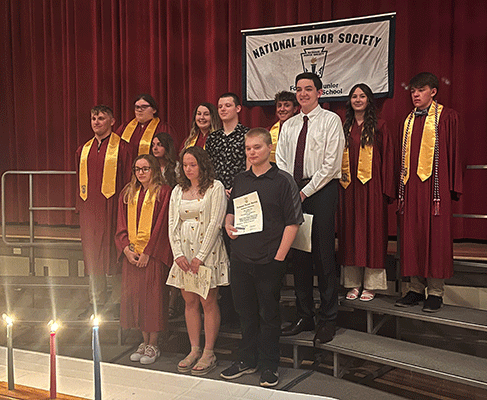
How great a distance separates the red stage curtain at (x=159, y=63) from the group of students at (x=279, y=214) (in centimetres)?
157

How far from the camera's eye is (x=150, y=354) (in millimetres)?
3691

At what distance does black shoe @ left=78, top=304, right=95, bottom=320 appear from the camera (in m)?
4.14

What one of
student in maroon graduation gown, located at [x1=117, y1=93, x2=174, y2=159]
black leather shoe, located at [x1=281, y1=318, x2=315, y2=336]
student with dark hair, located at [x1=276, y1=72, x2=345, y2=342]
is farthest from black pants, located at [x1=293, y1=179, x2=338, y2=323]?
student in maroon graduation gown, located at [x1=117, y1=93, x2=174, y2=159]

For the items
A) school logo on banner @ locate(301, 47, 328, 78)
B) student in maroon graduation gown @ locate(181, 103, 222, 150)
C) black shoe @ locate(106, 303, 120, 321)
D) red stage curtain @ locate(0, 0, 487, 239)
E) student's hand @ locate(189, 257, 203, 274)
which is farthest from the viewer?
school logo on banner @ locate(301, 47, 328, 78)

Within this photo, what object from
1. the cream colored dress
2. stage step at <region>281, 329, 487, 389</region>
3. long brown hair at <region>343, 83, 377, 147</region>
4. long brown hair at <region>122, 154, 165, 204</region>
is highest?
long brown hair at <region>343, 83, 377, 147</region>

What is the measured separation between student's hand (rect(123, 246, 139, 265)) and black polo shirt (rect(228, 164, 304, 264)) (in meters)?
0.94

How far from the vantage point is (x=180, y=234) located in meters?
3.46

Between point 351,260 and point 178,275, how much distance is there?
3.83 feet

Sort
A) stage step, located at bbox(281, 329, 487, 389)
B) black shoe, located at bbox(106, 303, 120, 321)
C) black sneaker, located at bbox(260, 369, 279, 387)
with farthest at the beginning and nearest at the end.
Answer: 1. black shoe, located at bbox(106, 303, 120, 321)
2. black sneaker, located at bbox(260, 369, 279, 387)
3. stage step, located at bbox(281, 329, 487, 389)

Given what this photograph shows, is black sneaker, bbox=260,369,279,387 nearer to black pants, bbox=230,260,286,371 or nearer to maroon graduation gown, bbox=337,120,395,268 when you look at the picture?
black pants, bbox=230,260,286,371

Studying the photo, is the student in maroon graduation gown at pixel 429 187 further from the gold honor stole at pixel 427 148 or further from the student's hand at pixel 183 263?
the student's hand at pixel 183 263

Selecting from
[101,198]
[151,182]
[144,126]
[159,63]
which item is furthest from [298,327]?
[159,63]

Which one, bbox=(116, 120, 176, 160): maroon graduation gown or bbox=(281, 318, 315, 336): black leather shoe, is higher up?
bbox=(116, 120, 176, 160): maroon graduation gown

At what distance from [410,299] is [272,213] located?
125 centimetres
